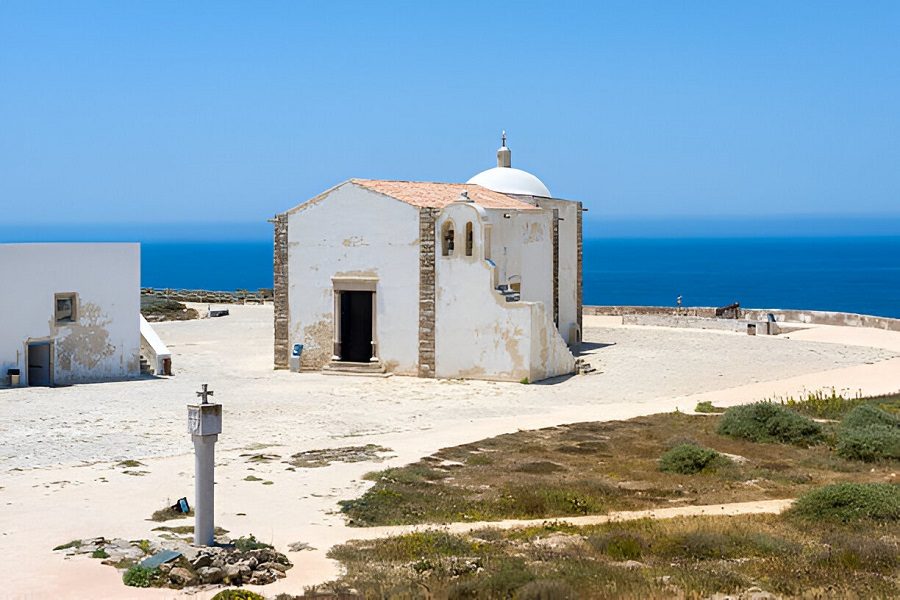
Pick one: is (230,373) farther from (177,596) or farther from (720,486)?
(177,596)

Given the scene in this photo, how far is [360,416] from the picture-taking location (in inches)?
952

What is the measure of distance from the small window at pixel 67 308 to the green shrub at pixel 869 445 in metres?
19.1

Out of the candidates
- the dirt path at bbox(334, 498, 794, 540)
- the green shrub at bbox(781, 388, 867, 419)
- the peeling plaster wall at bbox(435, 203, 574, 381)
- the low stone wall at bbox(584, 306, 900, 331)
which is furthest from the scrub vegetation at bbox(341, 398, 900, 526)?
the low stone wall at bbox(584, 306, 900, 331)

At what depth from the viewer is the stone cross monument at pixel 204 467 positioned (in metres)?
13.0

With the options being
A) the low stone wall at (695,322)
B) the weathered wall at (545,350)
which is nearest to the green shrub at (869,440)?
the weathered wall at (545,350)

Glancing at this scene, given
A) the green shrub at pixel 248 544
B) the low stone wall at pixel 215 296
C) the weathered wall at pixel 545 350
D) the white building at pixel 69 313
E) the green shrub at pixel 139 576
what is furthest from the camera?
the low stone wall at pixel 215 296

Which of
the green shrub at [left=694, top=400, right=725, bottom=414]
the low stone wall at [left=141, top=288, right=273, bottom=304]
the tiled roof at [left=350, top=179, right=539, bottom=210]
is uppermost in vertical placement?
the tiled roof at [left=350, top=179, right=539, bottom=210]

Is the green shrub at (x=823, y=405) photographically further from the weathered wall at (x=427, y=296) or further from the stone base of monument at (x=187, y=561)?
the stone base of monument at (x=187, y=561)

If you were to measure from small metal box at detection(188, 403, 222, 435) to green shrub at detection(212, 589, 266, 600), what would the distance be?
101 inches

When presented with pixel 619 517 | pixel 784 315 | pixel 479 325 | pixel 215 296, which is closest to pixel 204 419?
pixel 619 517

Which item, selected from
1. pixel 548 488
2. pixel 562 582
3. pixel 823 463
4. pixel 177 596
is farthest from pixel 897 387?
pixel 177 596

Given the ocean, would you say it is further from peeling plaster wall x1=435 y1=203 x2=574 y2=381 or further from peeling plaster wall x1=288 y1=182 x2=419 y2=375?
peeling plaster wall x1=288 y1=182 x2=419 y2=375

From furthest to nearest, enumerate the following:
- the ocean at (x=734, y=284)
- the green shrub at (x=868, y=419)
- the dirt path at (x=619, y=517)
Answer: the ocean at (x=734, y=284), the green shrub at (x=868, y=419), the dirt path at (x=619, y=517)

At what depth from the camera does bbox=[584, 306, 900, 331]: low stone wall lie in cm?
4244
